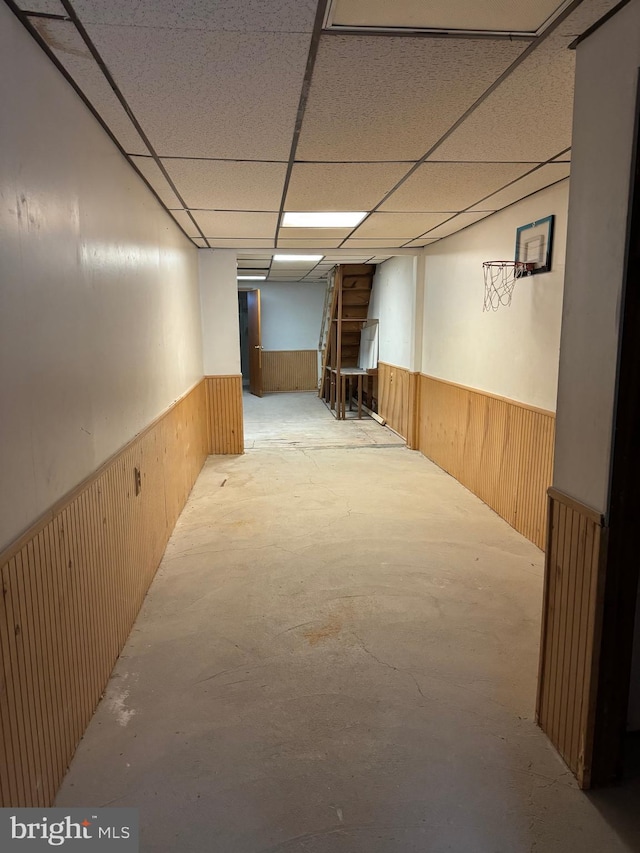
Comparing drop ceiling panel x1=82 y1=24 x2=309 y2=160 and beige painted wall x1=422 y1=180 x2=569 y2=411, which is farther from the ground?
drop ceiling panel x1=82 y1=24 x2=309 y2=160

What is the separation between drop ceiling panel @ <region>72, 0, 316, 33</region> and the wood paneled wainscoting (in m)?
5.09

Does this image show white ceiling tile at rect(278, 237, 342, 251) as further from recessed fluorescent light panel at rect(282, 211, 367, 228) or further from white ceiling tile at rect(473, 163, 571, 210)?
white ceiling tile at rect(473, 163, 571, 210)

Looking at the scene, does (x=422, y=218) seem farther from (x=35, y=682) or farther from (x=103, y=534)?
(x=35, y=682)

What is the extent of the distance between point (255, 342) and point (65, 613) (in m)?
9.39

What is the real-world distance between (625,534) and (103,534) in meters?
2.04

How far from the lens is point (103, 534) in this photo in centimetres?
232

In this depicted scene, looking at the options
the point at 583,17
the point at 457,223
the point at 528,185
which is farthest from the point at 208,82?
the point at 457,223

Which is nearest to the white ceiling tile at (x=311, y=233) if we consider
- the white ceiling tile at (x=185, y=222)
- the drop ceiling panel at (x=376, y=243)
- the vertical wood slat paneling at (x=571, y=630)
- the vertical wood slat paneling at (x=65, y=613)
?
the drop ceiling panel at (x=376, y=243)

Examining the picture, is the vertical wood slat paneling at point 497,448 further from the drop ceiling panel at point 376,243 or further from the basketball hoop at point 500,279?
the drop ceiling panel at point 376,243

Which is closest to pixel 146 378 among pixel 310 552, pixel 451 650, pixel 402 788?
pixel 310 552

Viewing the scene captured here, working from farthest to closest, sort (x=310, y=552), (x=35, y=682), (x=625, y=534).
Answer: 1. (x=310, y=552)
2. (x=625, y=534)
3. (x=35, y=682)

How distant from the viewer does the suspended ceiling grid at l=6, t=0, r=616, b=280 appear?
1.63 meters

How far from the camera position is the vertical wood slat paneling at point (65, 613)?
1464 mm

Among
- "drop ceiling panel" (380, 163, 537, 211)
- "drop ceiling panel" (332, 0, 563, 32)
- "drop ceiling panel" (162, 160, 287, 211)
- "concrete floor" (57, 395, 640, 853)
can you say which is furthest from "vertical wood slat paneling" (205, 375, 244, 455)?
"drop ceiling panel" (332, 0, 563, 32)
